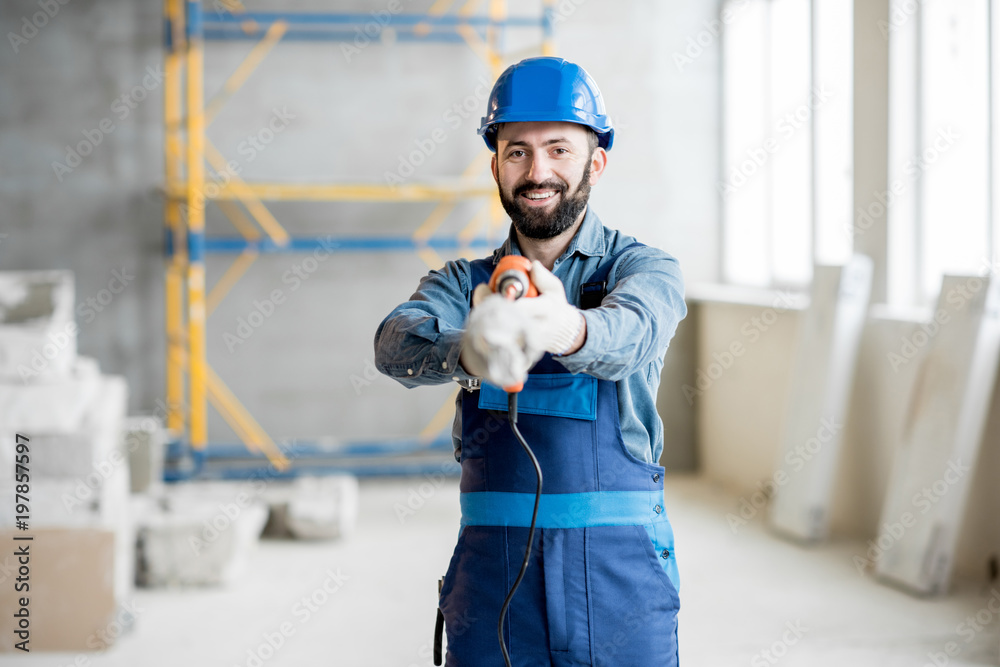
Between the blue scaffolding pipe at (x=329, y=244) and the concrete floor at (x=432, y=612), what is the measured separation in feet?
6.21

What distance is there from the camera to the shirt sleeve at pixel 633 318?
4.32ft

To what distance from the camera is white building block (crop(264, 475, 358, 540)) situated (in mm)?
5055

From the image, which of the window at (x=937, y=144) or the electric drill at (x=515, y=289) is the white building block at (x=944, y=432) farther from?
the electric drill at (x=515, y=289)

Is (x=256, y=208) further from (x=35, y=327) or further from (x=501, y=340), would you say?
(x=501, y=340)

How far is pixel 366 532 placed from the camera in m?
5.24

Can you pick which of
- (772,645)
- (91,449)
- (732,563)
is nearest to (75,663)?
(91,449)

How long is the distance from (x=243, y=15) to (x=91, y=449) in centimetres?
335

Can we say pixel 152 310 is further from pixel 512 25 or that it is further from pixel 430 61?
pixel 512 25

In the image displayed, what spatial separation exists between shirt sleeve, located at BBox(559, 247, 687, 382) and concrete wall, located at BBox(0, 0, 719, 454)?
490 cm

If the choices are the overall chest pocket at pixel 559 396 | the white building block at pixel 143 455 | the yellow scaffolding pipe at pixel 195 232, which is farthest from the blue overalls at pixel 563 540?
the yellow scaffolding pipe at pixel 195 232

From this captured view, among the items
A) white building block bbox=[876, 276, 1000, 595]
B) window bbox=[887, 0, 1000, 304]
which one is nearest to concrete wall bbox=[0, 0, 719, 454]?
window bbox=[887, 0, 1000, 304]

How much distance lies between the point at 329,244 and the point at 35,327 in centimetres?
235

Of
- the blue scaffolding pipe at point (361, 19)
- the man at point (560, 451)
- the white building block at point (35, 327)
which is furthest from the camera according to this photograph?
the blue scaffolding pipe at point (361, 19)

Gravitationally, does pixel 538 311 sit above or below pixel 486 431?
above
